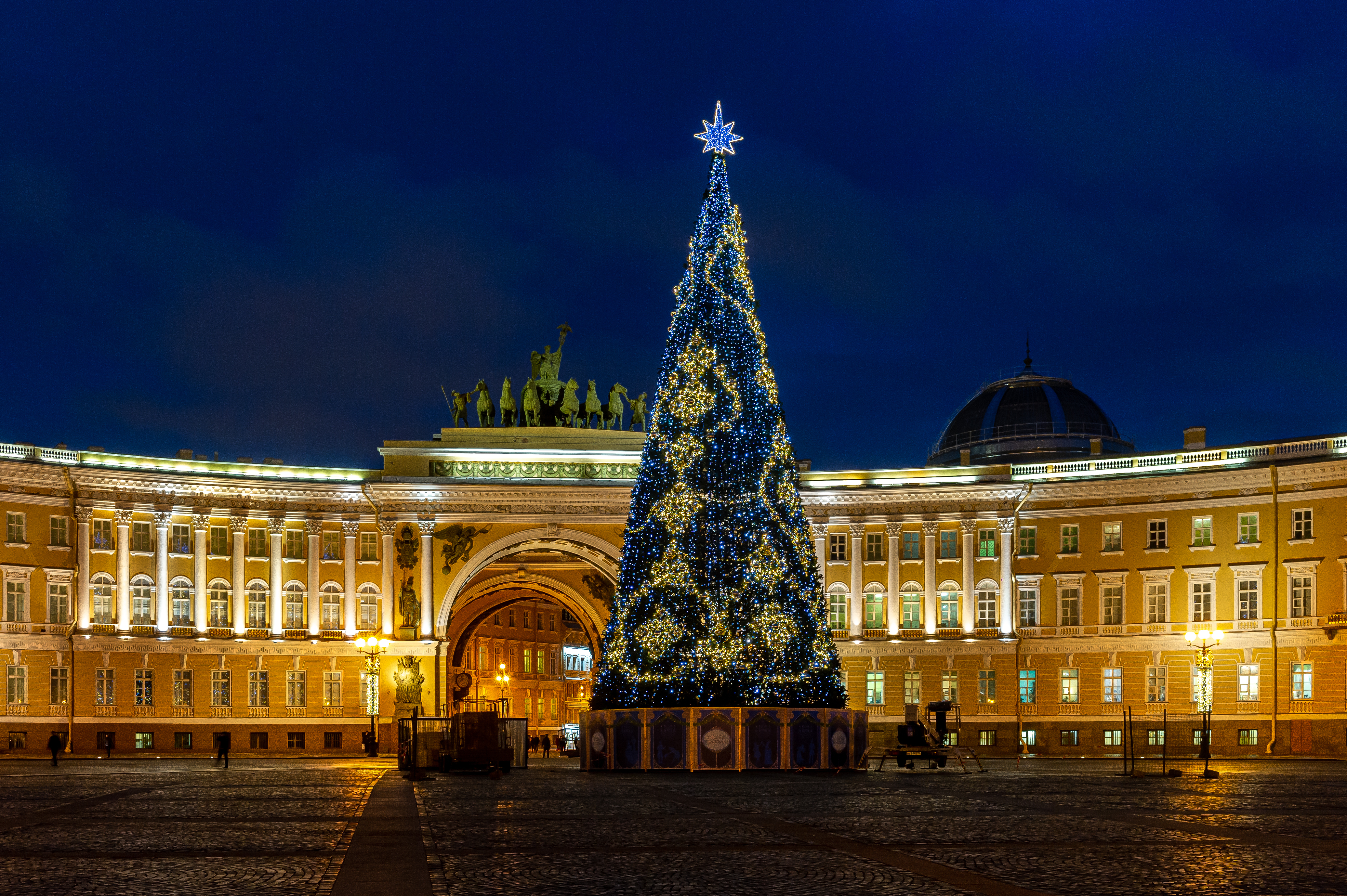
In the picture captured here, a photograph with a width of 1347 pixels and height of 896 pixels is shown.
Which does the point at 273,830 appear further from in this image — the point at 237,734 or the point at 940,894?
the point at 237,734

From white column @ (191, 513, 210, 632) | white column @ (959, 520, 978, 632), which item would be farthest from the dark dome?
white column @ (191, 513, 210, 632)

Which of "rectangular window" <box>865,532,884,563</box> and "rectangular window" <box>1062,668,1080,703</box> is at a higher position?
"rectangular window" <box>865,532,884,563</box>

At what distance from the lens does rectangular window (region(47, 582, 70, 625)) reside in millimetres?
69125

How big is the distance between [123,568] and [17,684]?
253 inches

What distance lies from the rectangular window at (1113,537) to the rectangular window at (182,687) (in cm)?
4050

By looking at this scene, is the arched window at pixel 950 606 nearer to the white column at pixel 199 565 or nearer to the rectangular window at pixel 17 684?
the white column at pixel 199 565

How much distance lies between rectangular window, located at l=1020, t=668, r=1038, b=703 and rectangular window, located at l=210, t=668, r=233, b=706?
34944mm

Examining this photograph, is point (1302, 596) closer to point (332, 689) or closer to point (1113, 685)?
point (1113, 685)

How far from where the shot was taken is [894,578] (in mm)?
74938

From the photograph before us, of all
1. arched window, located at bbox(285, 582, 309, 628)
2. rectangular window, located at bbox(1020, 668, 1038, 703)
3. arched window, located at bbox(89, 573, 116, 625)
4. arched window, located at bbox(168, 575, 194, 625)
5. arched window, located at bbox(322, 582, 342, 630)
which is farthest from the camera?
arched window, located at bbox(322, 582, 342, 630)

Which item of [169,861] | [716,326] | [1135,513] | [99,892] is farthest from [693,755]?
[1135,513]

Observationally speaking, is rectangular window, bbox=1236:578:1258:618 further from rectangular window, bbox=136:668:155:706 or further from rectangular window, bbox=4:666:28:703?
rectangular window, bbox=4:666:28:703

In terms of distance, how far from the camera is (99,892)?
51.0 feet

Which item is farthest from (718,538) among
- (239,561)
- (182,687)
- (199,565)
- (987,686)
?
(182,687)
